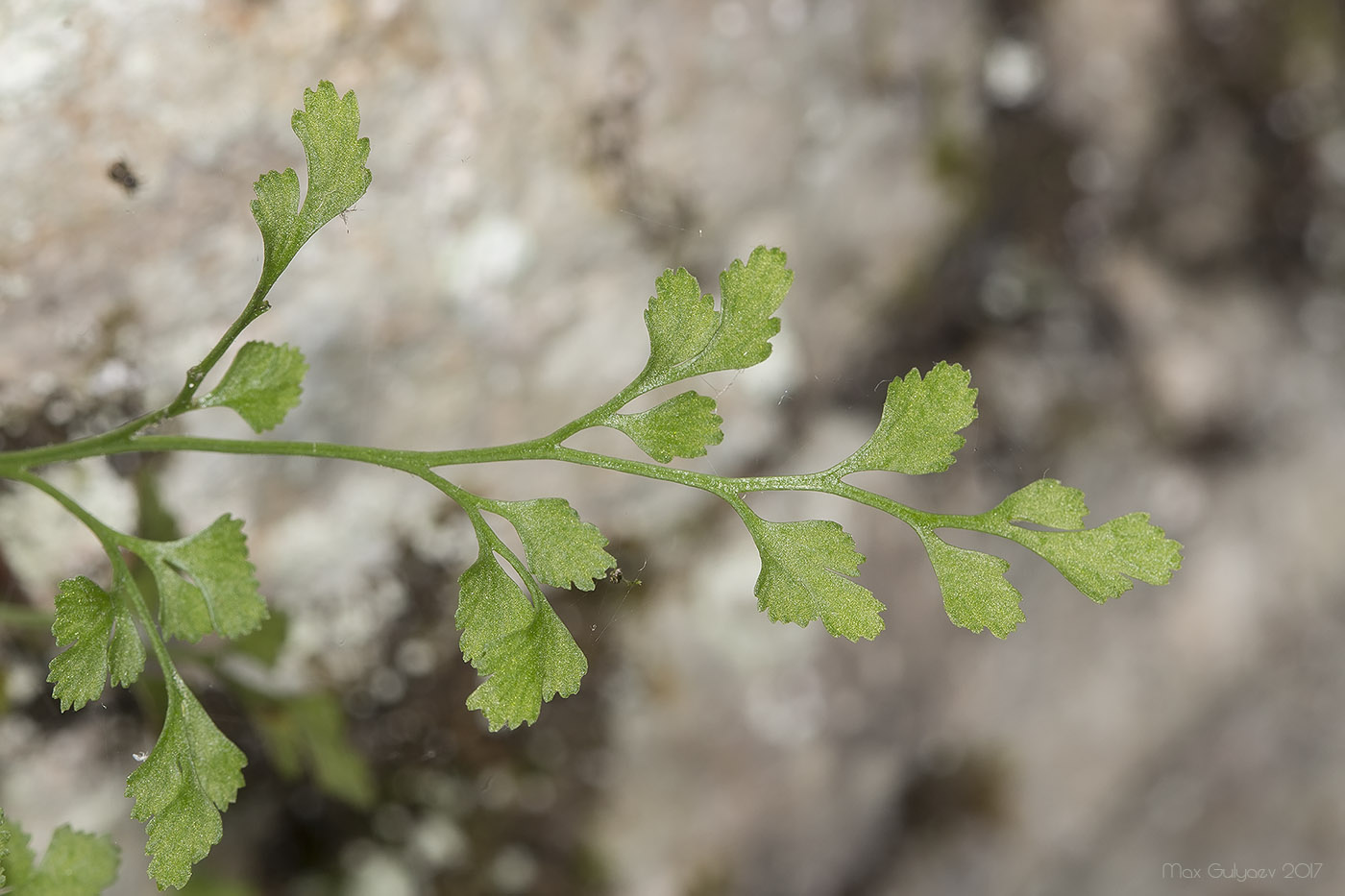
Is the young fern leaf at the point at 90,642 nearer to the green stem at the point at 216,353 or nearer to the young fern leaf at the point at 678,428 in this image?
the green stem at the point at 216,353

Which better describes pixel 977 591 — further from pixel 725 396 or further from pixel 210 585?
pixel 725 396

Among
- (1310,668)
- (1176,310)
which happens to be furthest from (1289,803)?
(1176,310)

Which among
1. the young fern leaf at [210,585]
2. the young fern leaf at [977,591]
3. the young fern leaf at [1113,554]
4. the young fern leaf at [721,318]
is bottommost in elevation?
the young fern leaf at [1113,554]

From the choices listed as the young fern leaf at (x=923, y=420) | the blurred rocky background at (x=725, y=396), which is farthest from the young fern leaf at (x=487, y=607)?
the blurred rocky background at (x=725, y=396)

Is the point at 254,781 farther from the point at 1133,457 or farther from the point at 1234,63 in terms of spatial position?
the point at 1234,63

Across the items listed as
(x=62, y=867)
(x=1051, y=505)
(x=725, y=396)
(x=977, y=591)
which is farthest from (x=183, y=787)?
(x=725, y=396)

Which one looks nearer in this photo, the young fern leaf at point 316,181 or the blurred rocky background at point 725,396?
the young fern leaf at point 316,181
